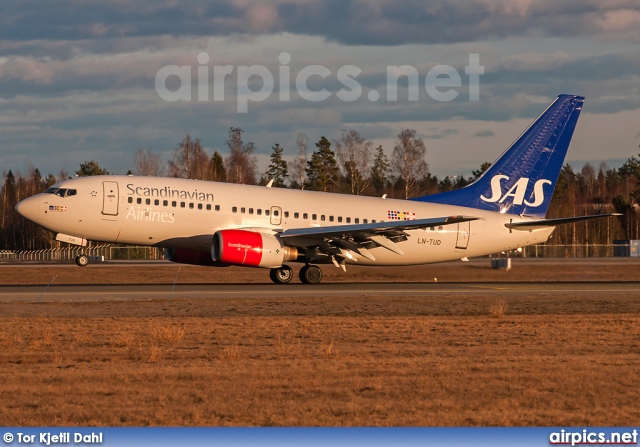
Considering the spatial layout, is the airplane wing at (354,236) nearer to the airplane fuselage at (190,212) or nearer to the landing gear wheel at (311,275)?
the airplane fuselage at (190,212)

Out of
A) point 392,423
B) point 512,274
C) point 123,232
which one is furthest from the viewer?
point 512,274

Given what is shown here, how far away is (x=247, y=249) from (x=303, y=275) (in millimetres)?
4152

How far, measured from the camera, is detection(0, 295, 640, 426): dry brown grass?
12156 mm

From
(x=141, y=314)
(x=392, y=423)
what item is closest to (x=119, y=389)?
(x=392, y=423)

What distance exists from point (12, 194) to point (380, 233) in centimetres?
11337

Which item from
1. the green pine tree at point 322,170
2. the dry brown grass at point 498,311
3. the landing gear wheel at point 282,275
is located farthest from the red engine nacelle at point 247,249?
the green pine tree at point 322,170

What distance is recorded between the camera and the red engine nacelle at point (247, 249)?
34.9 m

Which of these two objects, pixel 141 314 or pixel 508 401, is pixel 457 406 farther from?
pixel 141 314

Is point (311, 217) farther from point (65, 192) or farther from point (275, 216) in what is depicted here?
point (65, 192)

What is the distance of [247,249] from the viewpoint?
35.1 metres

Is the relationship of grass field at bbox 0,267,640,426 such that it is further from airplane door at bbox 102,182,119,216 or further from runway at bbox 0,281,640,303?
airplane door at bbox 102,182,119,216

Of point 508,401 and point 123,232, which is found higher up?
point 123,232

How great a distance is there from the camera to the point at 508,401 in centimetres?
1288

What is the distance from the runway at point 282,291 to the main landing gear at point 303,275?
28.7 inches
